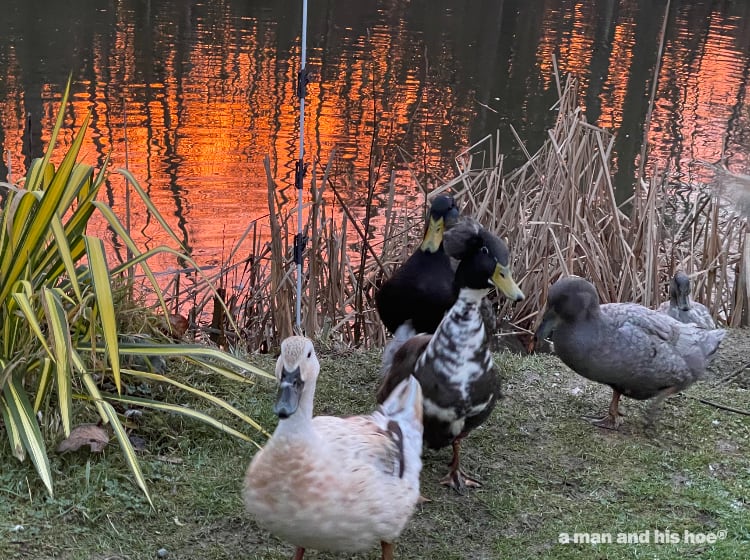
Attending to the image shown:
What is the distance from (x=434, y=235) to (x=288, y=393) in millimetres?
1885

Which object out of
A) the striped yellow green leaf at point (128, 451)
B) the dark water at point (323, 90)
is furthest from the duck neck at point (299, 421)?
the dark water at point (323, 90)

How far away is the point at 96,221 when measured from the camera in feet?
20.6

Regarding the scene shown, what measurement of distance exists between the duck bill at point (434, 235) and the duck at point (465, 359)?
78 centimetres

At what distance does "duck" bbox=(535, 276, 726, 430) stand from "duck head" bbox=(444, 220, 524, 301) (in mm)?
452

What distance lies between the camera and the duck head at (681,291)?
3963 millimetres

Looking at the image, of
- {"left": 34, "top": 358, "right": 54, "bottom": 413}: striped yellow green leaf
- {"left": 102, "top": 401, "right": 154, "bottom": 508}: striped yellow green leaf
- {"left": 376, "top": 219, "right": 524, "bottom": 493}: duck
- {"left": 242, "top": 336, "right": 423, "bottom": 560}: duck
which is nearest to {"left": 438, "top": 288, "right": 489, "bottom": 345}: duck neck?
{"left": 376, "top": 219, "right": 524, "bottom": 493}: duck

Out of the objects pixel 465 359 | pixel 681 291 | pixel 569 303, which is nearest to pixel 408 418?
pixel 465 359

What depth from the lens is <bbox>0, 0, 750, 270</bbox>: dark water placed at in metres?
7.48

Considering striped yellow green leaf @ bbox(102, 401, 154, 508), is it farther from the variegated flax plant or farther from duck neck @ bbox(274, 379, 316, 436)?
duck neck @ bbox(274, 379, 316, 436)

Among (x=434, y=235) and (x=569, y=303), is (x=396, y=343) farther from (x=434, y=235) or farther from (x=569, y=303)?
(x=569, y=303)

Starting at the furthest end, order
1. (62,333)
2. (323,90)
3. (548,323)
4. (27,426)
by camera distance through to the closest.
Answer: (323,90), (548,323), (27,426), (62,333)

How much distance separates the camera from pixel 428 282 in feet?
13.0

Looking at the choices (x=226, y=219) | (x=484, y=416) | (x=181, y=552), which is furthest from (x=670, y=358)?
(x=226, y=219)

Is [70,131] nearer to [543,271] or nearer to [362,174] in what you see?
[362,174]
